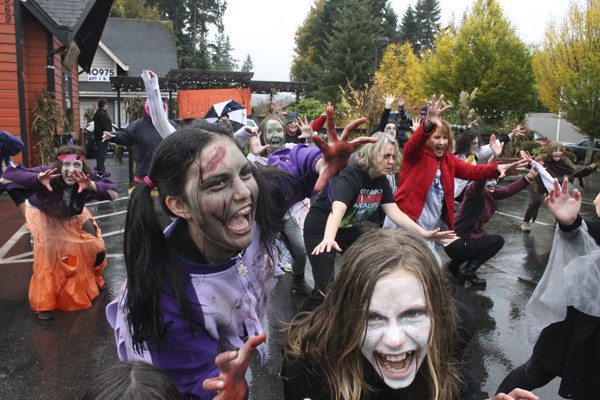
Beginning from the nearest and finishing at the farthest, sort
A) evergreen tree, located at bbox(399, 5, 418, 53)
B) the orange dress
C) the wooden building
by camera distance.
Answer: the orange dress → the wooden building → evergreen tree, located at bbox(399, 5, 418, 53)

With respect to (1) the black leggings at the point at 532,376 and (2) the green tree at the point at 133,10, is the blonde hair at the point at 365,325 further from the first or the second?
(2) the green tree at the point at 133,10

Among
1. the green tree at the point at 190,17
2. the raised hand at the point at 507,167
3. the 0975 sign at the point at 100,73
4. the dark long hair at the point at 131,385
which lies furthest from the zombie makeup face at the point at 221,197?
the green tree at the point at 190,17

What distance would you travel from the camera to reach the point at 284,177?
246 centimetres

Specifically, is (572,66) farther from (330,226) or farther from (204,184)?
(204,184)

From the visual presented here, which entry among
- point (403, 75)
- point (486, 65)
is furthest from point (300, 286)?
point (403, 75)

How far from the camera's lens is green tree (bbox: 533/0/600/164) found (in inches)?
737

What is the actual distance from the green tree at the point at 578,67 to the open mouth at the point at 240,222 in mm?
19868

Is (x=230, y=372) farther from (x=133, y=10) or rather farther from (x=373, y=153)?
(x=133, y=10)

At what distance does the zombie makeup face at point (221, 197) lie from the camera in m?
1.86

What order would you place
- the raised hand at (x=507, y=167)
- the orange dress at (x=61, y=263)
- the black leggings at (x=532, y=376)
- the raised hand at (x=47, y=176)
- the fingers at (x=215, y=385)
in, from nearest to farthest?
1. the fingers at (x=215, y=385)
2. the black leggings at (x=532, y=376)
3. the raised hand at (x=507, y=167)
4. the raised hand at (x=47, y=176)
5. the orange dress at (x=61, y=263)

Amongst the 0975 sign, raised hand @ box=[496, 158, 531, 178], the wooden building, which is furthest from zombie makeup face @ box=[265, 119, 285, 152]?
the 0975 sign

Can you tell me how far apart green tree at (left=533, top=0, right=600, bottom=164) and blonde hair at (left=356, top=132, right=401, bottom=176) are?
1754cm

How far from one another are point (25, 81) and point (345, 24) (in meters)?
34.3

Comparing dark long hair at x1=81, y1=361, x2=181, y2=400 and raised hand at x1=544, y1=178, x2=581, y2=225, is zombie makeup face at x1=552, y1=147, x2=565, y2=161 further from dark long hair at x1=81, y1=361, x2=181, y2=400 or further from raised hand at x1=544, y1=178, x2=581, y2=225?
dark long hair at x1=81, y1=361, x2=181, y2=400
